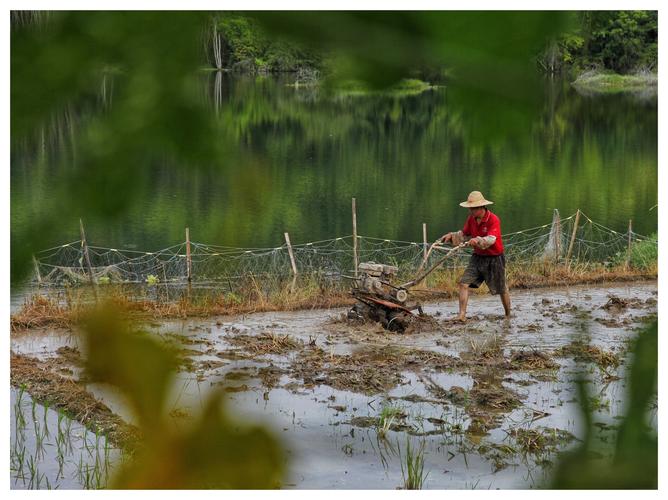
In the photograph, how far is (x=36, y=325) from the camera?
7.35 m

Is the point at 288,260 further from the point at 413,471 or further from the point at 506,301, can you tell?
the point at 413,471

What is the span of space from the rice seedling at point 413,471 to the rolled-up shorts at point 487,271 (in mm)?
2078

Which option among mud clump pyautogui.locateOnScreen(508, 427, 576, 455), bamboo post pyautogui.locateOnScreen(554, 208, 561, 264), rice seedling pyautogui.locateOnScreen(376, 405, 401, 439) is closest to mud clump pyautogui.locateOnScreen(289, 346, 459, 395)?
rice seedling pyautogui.locateOnScreen(376, 405, 401, 439)

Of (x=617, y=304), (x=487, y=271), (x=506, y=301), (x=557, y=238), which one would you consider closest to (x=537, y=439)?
(x=487, y=271)

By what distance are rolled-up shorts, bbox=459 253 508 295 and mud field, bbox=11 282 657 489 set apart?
364 millimetres

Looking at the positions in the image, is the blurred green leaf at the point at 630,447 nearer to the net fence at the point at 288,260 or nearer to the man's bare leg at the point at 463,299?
the man's bare leg at the point at 463,299

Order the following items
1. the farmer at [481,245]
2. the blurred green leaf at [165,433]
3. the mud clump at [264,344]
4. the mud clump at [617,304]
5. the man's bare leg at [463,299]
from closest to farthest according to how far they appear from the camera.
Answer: the blurred green leaf at [165,433] < the farmer at [481,245] < the mud clump at [264,344] < the man's bare leg at [463,299] < the mud clump at [617,304]

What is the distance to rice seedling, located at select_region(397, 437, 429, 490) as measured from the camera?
15.1 ft

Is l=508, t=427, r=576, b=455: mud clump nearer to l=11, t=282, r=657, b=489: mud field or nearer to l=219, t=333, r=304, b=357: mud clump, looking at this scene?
l=11, t=282, r=657, b=489: mud field

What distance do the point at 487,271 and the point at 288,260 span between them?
11.2 feet

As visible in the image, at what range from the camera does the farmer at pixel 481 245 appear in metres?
6.03

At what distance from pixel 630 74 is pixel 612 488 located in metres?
0.23

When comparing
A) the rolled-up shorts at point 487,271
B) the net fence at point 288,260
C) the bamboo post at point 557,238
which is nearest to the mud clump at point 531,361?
the rolled-up shorts at point 487,271

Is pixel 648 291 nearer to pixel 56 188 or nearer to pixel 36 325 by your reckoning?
pixel 36 325
